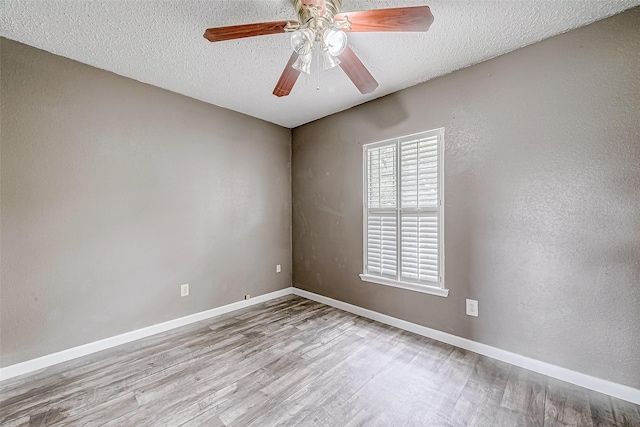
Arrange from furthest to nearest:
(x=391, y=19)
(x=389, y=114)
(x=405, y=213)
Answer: (x=389, y=114)
(x=405, y=213)
(x=391, y=19)

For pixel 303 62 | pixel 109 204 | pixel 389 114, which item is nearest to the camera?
pixel 303 62

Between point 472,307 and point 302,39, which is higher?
point 302,39

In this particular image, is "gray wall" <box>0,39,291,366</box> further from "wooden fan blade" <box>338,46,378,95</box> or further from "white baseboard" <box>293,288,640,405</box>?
"wooden fan blade" <box>338,46,378,95</box>

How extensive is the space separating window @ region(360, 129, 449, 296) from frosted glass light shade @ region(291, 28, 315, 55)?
163 cm

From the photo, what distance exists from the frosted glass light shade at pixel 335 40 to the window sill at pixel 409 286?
88.1 inches

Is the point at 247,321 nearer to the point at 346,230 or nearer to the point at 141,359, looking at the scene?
the point at 141,359

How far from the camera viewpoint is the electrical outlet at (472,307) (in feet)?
7.78

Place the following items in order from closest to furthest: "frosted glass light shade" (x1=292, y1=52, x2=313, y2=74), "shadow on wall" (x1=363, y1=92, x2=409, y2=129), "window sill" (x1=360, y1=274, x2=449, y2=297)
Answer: "frosted glass light shade" (x1=292, y1=52, x2=313, y2=74) → "window sill" (x1=360, y1=274, x2=449, y2=297) → "shadow on wall" (x1=363, y1=92, x2=409, y2=129)

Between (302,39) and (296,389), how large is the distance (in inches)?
88.9

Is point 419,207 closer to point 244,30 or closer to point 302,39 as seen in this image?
point 302,39

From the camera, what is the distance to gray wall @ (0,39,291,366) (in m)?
2.09

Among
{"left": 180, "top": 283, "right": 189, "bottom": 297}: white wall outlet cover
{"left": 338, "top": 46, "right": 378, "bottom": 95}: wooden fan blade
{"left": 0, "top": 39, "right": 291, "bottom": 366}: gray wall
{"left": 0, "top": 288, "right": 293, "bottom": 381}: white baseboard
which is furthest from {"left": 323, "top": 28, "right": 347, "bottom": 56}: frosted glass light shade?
{"left": 0, "top": 288, "right": 293, "bottom": 381}: white baseboard

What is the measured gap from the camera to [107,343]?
246 cm

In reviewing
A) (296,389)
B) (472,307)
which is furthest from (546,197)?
(296,389)
